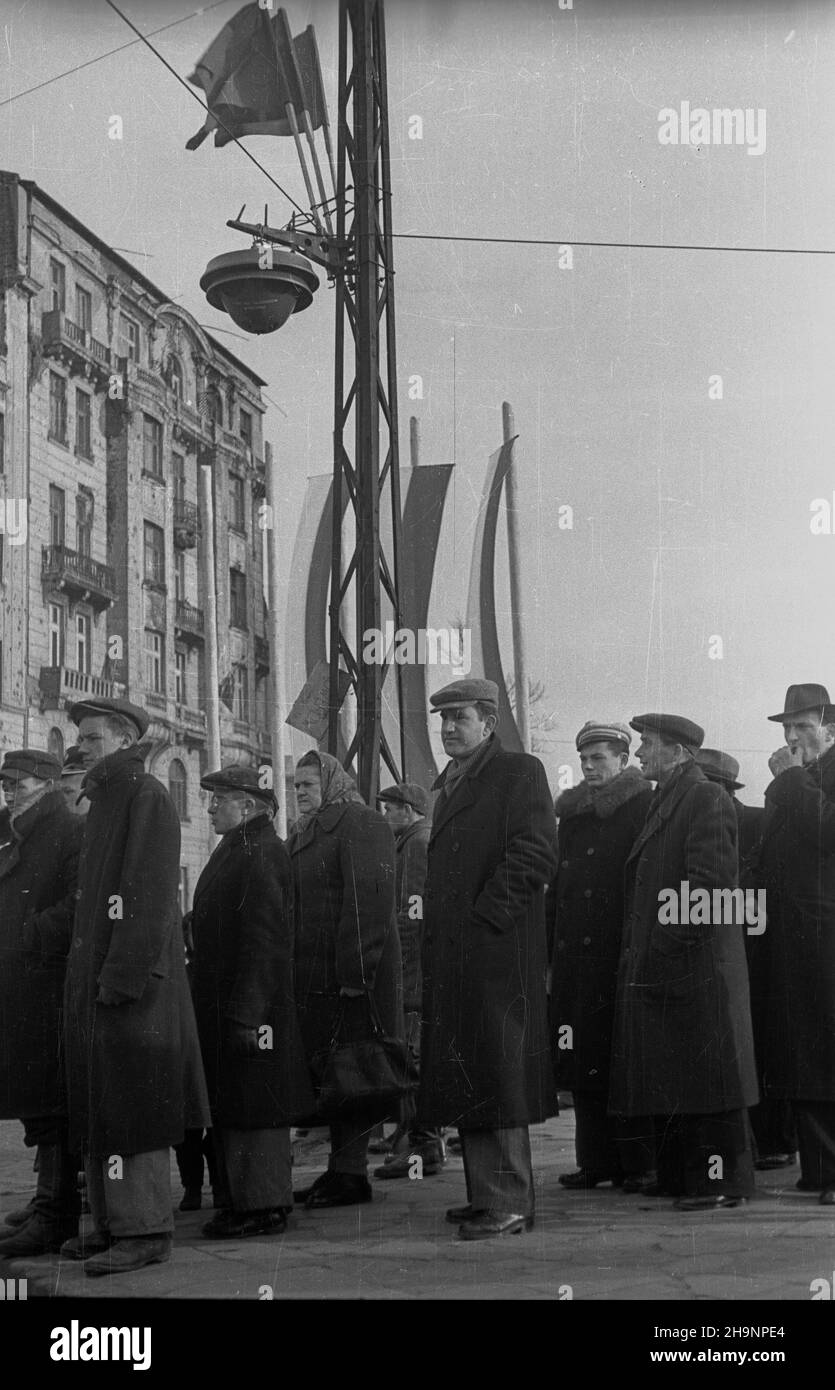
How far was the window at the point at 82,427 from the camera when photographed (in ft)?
27.9

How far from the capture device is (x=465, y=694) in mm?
5785

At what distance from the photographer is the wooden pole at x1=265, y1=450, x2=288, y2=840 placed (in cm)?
709

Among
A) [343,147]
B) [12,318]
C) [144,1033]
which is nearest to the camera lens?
[144,1033]

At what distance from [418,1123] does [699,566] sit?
2411 millimetres

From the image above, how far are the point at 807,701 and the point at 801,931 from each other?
88cm

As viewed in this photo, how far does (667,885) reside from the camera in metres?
6.27

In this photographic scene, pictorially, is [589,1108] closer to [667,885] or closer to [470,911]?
[667,885]

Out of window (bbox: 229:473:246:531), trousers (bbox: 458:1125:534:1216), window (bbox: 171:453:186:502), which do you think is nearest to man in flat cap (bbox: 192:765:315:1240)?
trousers (bbox: 458:1125:534:1216)

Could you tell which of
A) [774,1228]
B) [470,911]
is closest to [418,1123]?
[470,911]

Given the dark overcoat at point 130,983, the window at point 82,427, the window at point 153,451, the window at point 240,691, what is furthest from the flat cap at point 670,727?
the window at point 153,451

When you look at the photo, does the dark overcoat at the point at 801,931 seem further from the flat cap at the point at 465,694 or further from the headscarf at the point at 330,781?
A: the headscarf at the point at 330,781

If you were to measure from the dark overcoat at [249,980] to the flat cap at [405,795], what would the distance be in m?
1.55

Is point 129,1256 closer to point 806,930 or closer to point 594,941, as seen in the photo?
point 594,941

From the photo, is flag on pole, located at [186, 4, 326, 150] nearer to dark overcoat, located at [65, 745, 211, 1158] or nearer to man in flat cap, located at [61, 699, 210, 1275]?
man in flat cap, located at [61, 699, 210, 1275]
